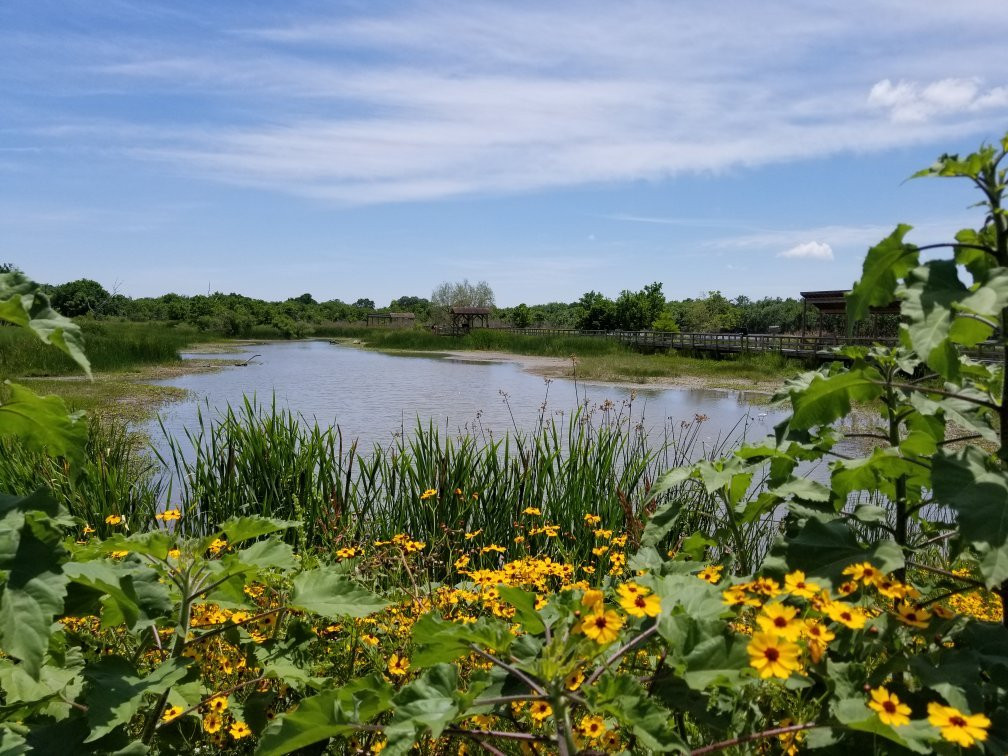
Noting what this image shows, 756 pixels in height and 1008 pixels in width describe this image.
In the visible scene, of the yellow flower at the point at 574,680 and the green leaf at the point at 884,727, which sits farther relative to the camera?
the yellow flower at the point at 574,680

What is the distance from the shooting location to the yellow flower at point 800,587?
115cm

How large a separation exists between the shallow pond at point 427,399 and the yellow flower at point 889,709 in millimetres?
6964

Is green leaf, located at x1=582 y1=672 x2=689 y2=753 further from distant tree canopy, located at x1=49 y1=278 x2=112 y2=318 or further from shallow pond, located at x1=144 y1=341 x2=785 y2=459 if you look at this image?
distant tree canopy, located at x1=49 y1=278 x2=112 y2=318

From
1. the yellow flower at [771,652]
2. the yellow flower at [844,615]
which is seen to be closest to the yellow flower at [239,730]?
the yellow flower at [771,652]

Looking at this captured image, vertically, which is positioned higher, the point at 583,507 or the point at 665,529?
the point at 665,529

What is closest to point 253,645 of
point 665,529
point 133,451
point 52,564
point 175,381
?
point 52,564

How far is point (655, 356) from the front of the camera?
3103cm

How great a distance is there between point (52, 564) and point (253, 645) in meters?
0.84

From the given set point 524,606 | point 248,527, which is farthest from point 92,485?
point 524,606

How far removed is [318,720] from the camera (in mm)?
1111

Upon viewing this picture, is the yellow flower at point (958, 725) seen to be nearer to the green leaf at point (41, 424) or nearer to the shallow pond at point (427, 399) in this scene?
the green leaf at point (41, 424)

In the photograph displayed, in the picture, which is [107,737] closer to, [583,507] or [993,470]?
[993,470]

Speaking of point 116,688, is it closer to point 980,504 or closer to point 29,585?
point 29,585

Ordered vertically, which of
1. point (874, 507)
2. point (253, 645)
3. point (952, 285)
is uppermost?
point (952, 285)
